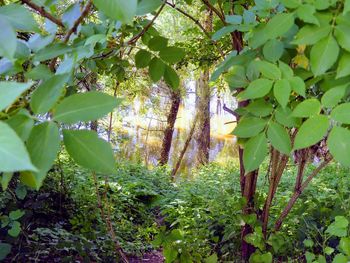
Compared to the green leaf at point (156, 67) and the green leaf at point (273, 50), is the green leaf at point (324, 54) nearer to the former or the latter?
the green leaf at point (273, 50)

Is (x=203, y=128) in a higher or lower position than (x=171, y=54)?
higher

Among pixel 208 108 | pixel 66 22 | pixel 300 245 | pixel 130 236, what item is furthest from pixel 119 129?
pixel 66 22

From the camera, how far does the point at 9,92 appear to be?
35cm

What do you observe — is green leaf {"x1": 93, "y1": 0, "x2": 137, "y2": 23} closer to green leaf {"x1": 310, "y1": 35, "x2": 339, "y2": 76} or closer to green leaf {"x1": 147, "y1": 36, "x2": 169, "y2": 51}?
green leaf {"x1": 310, "y1": 35, "x2": 339, "y2": 76}

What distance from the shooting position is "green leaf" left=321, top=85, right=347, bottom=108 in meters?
0.69

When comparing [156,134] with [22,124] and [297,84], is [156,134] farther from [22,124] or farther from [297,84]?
[22,124]

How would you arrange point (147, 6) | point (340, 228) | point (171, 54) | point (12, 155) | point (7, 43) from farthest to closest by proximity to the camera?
1. point (340, 228)
2. point (171, 54)
3. point (147, 6)
4. point (7, 43)
5. point (12, 155)

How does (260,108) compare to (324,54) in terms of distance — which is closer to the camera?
(324,54)

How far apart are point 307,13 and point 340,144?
0.75ft

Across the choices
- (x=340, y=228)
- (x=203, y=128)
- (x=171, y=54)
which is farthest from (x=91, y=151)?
(x=203, y=128)

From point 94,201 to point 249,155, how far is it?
304 centimetres

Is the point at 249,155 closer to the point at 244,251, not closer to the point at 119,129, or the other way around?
the point at 244,251

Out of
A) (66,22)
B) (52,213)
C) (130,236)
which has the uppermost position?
(66,22)

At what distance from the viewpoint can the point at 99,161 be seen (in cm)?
46
